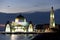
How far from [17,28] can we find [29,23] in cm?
1546

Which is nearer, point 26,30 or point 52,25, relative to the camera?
point 52,25

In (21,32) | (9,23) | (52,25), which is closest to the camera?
(52,25)

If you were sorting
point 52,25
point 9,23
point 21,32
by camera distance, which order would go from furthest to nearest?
point 9,23
point 21,32
point 52,25

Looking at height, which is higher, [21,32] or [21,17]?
[21,17]

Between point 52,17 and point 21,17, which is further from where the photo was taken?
point 21,17

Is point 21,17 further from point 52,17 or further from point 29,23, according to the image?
point 52,17

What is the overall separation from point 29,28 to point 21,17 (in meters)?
11.5

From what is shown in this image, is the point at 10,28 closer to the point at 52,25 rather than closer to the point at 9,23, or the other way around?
the point at 9,23

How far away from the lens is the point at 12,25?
191m

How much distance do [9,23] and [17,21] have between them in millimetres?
9419

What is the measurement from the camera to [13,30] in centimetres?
18662

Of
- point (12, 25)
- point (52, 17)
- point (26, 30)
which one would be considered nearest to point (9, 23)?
point (12, 25)

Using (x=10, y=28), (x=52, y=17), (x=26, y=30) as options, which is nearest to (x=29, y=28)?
(x=26, y=30)

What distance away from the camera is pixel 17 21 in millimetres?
190250
